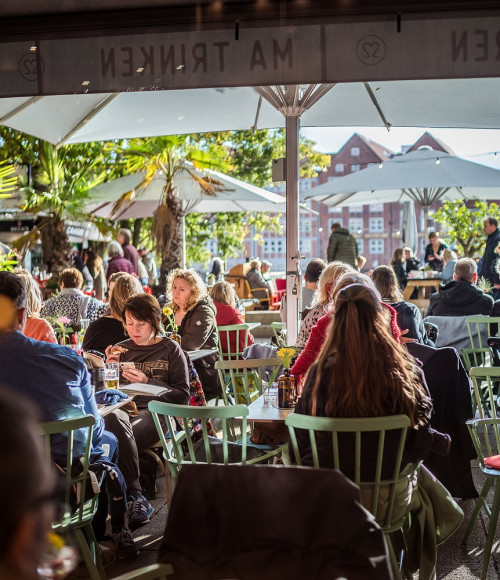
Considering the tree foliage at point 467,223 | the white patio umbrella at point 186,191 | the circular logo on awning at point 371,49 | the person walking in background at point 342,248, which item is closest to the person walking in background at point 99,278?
the white patio umbrella at point 186,191

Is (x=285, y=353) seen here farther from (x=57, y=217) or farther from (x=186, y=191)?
(x=57, y=217)

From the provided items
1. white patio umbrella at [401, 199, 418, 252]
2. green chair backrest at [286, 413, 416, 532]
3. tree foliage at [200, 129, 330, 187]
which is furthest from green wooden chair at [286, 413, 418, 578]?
tree foliage at [200, 129, 330, 187]

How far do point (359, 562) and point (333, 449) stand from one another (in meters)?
1.37

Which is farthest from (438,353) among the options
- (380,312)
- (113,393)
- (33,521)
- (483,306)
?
(33,521)

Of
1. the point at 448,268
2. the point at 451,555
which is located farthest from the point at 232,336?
the point at 448,268

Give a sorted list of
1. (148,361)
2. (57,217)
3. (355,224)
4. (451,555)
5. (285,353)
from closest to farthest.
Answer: (451,555) < (285,353) < (148,361) < (57,217) < (355,224)

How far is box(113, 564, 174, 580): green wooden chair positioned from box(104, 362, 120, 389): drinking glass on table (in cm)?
287

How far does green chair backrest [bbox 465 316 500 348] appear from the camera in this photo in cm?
766

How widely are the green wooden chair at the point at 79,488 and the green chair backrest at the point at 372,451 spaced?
942mm

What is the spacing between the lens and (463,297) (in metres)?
8.34

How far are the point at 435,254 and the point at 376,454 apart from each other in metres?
13.3

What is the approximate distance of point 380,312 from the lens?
3.57m

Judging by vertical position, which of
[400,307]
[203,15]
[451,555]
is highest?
[203,15]

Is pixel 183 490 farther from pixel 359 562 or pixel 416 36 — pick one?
pixel 416 36
